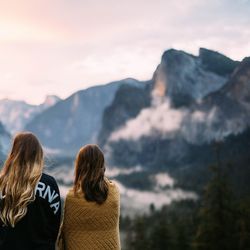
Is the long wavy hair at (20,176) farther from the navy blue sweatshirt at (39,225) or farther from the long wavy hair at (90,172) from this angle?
the long wavy hair at (90,172)

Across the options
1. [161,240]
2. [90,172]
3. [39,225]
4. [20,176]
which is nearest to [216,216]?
[161,240]

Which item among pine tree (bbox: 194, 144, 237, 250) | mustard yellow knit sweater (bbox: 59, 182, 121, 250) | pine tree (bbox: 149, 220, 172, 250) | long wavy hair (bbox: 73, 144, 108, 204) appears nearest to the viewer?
long wavy hair (bbox: 73, 144, 108, 204)

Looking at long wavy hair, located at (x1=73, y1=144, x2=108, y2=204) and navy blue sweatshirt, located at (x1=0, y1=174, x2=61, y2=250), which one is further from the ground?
long wavy hair, located at (x1=73, y1=144, x2=108, y2=204)

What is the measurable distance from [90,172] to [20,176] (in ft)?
2.85

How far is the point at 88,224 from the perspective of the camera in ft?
20.0

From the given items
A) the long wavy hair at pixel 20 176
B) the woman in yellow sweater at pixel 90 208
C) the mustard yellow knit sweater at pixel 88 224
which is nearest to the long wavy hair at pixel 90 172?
the woman in yellow sweater at pixel 90 208

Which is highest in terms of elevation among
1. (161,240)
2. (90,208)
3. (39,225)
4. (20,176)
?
(20,176)

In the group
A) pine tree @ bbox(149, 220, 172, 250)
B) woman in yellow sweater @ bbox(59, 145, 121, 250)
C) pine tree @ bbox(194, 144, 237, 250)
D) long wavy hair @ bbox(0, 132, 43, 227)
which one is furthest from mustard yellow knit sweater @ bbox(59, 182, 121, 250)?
pine tree @ bbox(149, 220, 172, 250)

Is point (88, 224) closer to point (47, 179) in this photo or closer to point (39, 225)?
point (39, 225)

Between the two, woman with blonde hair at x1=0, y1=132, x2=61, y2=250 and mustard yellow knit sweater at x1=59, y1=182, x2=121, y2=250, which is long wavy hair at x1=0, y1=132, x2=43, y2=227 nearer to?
woman with blonde hair at x1=0, y1=132, x2=61, y2=250

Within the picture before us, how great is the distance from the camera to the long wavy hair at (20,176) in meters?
5.33

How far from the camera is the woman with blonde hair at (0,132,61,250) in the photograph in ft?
17.5

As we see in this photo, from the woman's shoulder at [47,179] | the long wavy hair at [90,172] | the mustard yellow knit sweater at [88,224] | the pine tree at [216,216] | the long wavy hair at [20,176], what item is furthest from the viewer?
the pine tree at [216,216]

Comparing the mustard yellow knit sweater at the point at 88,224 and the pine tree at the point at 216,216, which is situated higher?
the pine tree at the point at 216,216
